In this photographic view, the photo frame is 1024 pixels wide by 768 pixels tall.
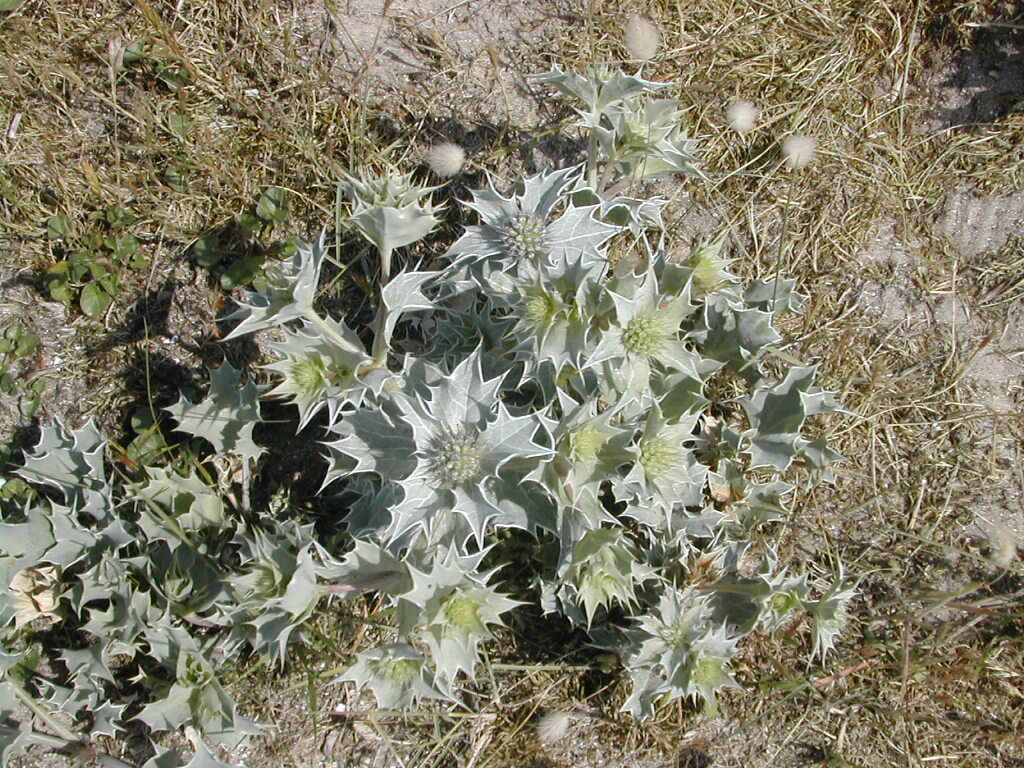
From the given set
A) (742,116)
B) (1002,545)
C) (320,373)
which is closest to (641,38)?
(742,116)

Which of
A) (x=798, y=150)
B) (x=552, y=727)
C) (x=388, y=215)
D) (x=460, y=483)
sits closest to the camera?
(x=388, y=215)

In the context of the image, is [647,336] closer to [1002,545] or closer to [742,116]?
[742,116]

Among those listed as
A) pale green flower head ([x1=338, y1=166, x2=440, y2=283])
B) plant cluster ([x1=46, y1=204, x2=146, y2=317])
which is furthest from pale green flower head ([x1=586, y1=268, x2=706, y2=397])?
plant cluster ([x1=46, y1=204, x2=146, y2=317])

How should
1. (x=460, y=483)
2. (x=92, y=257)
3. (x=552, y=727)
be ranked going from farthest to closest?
(x=92, y=257), (x=552, y=727), (x=460, y=483)

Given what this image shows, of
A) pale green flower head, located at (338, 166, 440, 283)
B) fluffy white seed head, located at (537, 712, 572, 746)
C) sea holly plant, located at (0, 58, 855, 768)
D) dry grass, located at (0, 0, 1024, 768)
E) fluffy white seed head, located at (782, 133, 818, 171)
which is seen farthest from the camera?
fluffy white seed head, located at (782, 133, 818, 171)

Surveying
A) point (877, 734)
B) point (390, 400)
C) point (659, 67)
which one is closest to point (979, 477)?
point (877, 734)

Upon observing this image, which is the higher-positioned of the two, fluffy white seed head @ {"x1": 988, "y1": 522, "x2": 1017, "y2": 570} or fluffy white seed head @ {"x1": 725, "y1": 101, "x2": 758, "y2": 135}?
fluffy white seed head @ {"x1": 725, "y1": 101, "x2": 758, "y2": 135}

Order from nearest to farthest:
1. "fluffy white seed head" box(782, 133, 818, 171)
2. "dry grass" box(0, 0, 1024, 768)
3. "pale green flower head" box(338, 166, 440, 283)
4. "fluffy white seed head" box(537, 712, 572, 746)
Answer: "pale green flower head" box(338, 166, 440, 283)
"fluffy white seed head" box(537, 712, 572, 746)
"dry grass" box(0, 0, 1024, 768)
"fluffy white seed head" box(782, 133, 818, 171)

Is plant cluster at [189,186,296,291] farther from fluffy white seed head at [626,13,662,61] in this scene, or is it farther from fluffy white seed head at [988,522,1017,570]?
fluffy white seed head at [988,522,1017,570]
